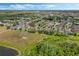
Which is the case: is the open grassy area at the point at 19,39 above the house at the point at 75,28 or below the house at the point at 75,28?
below

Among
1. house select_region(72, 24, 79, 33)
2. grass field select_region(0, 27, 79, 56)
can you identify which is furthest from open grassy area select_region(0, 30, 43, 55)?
house select_region(72, 24, 79, 33)

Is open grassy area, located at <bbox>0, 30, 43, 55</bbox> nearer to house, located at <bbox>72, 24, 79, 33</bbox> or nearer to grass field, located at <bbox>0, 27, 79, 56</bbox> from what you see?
grass field, located at <bbox>0, 27, 79, 56</bbox>

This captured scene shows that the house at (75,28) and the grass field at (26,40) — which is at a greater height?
the house at (75,28)

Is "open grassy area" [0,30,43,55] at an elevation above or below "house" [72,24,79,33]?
below

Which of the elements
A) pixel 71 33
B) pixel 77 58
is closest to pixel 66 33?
pixel 71 33

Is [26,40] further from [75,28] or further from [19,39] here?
[75,28]

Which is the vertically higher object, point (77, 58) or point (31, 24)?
point (31, 24)

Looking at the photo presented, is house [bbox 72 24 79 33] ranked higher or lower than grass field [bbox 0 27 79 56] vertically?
higher

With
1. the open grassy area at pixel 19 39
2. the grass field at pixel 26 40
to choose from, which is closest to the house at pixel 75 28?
the grass field at pixel 26 40

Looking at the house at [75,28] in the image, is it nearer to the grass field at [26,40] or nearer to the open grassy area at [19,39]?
the grass field at [26,40]

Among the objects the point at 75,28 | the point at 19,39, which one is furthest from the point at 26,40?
the point at 75,28

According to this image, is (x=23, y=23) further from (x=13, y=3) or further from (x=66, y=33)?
(x=66, y=33)
